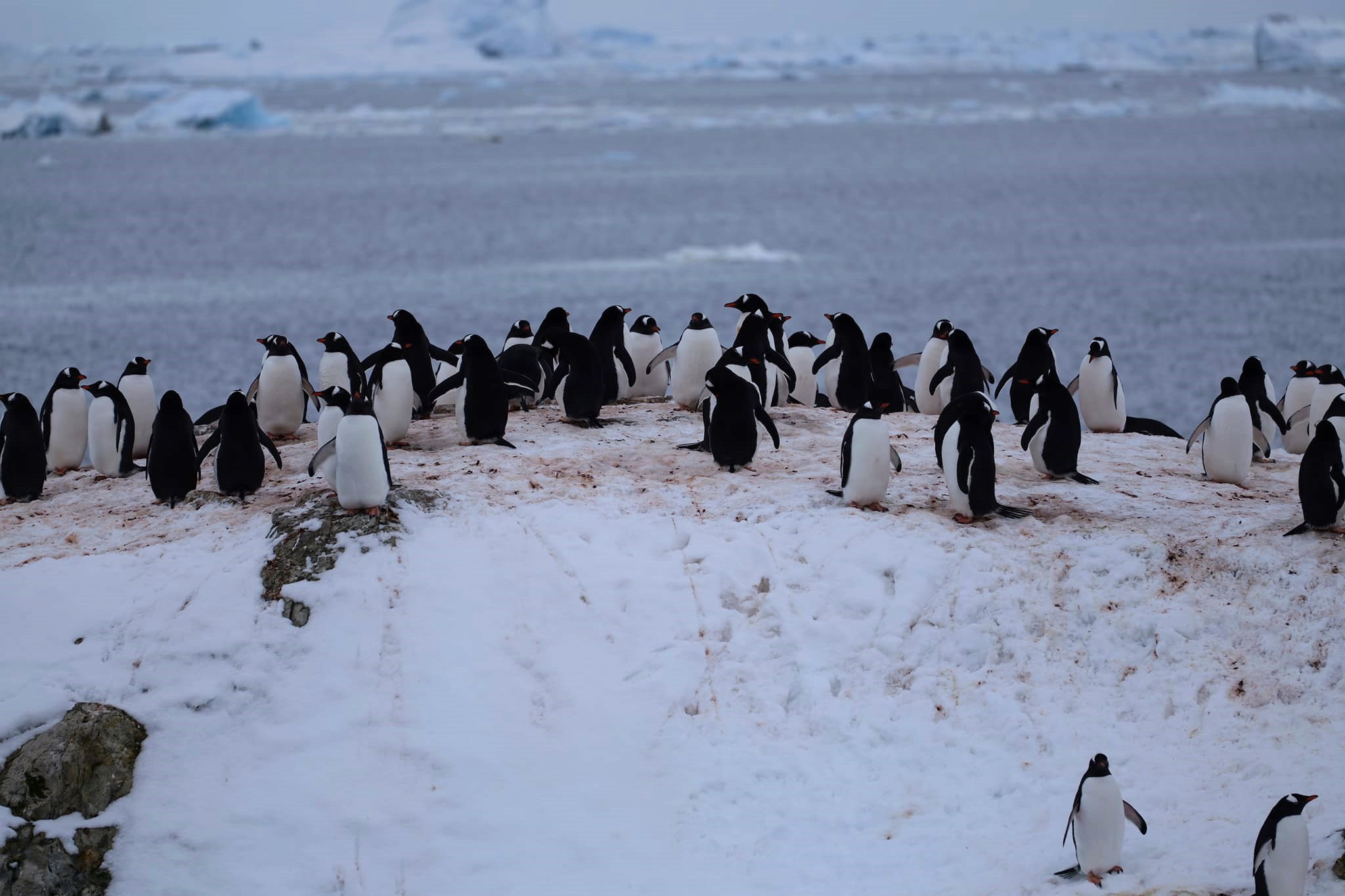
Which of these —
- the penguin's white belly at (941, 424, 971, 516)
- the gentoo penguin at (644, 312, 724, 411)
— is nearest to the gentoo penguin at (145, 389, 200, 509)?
the gentoo penguin at (644, 312, 724, 411)

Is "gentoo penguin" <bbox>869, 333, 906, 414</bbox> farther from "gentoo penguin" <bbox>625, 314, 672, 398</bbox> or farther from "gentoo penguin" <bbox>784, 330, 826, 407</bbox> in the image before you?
"gentoo penguin" <bbox>625, 314, 672, 398</bbox>

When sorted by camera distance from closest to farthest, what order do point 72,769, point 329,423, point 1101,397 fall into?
point 72,769, point 329,423, point 1101,397

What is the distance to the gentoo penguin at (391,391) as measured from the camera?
7641mm

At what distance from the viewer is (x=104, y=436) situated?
7.77 meters

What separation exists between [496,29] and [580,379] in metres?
104

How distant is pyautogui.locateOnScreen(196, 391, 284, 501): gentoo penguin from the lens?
268 inches

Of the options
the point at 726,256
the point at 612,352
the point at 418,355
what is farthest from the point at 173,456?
the point at 726,256

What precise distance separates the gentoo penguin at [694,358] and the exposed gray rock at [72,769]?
169 inches

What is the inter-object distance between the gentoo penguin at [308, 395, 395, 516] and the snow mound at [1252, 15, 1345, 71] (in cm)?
9932

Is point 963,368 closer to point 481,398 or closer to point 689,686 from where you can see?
point 481,398

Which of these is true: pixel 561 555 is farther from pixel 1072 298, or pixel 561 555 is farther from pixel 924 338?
pixel 1072 298

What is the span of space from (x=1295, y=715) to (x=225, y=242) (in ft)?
107

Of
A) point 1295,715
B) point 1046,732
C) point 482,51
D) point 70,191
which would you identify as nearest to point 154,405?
point 1046,732

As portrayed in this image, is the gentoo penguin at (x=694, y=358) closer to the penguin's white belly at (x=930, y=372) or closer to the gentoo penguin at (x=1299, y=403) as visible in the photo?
the penguin's white belly at (x=930, y=372)
